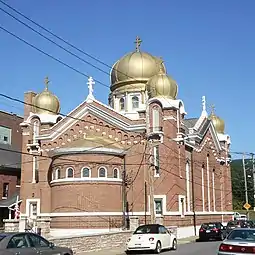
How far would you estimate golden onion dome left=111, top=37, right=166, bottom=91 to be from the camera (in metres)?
48.4

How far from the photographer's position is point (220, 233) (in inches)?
1339

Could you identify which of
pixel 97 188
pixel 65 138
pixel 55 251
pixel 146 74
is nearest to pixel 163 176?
pixel 97 188

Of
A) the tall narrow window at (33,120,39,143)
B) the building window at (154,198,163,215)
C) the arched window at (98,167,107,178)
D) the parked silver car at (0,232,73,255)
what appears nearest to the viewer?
the parked silver car at (0,232,73,255)

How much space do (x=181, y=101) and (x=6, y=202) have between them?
21.1 m

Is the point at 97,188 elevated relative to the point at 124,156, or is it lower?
lower

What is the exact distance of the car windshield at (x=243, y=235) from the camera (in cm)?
1536

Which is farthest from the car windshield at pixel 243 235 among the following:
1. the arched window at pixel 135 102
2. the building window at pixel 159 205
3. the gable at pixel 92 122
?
the arched window at pixel 135 102

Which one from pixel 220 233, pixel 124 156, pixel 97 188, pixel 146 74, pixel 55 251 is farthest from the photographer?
pixel 146 74

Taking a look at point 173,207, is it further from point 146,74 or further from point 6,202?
point 6,202

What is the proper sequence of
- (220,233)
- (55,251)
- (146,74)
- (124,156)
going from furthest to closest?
(146,74)
(124,156)
(220,233)
(55,251)

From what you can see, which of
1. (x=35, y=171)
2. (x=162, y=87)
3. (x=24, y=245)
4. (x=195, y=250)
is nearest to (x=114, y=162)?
(x=162, y=87)

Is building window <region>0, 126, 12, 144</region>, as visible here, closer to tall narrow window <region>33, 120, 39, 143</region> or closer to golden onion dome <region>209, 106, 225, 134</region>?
tall narrow window <region>33, 120, 39, 143</region>

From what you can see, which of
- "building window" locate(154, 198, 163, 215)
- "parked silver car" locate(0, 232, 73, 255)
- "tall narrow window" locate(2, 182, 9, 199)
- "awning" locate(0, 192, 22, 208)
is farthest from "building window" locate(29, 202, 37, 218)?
"parked silver car" locate(0, 232, 73, 255)

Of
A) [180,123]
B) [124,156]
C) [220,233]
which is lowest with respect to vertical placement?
[220,233]
